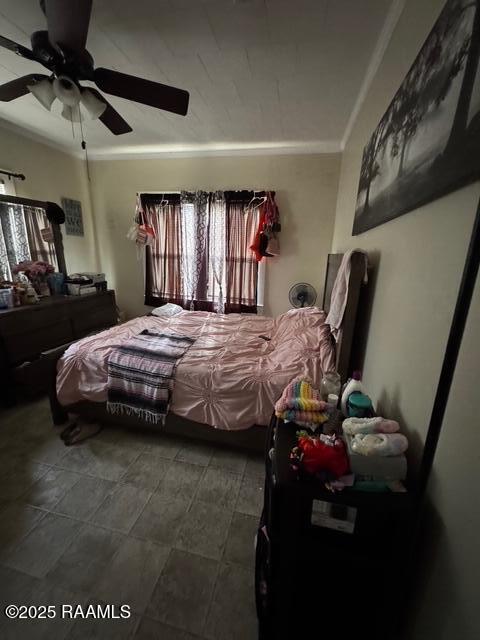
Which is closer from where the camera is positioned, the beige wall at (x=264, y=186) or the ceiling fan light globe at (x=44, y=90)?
the ceiling fan light globe at (x=44, y=90)

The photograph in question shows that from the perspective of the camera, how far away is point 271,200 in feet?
10.3

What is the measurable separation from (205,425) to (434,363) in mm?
1449

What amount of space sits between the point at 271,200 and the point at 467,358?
300 cm

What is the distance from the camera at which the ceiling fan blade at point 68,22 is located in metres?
1.09

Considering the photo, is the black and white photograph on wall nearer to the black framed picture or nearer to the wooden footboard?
the wooden footboard

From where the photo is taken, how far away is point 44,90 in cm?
144

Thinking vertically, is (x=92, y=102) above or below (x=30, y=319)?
above

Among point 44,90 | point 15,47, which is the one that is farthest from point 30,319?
point 15,47

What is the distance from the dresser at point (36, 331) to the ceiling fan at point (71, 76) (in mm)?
1691

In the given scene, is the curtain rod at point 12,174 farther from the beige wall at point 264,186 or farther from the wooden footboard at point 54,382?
the wooden footboard at point 54,382

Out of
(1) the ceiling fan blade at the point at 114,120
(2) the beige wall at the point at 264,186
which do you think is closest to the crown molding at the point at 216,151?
(2) the beige wall at the point at 264,186

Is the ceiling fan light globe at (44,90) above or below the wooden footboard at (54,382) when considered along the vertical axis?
above

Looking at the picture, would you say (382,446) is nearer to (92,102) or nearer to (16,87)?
(92,102)

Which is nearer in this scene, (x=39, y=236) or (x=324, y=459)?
(x=324, y=459)
